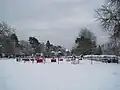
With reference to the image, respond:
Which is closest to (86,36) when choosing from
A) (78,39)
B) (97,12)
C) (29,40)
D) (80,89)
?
(78,39)

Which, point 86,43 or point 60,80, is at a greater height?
point 86,43

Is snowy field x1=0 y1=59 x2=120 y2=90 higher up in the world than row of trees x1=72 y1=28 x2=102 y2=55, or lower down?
lower down

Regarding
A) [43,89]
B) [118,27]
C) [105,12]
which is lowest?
[43,89]

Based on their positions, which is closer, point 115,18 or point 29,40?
point 115,18

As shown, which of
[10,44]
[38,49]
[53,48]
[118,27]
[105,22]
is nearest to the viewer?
[118,27]

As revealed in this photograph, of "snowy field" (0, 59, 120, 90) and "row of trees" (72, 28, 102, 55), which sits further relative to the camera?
"row of trees" (72, 28, 102, 55)

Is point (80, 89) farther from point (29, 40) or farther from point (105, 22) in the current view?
point (29, 40)

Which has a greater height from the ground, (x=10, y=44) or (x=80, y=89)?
(x=10, y=44)

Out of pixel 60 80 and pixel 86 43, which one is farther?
pixel 86 43

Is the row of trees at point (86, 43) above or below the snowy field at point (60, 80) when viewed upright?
above

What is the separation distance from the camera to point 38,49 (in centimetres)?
12075

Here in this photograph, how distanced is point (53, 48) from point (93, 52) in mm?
65446

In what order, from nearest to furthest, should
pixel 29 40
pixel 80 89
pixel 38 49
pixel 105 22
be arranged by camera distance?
1. pixel 80 89
2. pixel 105 22
3. pixel 38 49
4. pixel 29 40

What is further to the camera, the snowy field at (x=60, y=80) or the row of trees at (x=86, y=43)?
the row of trees at (x=86, y=43)
